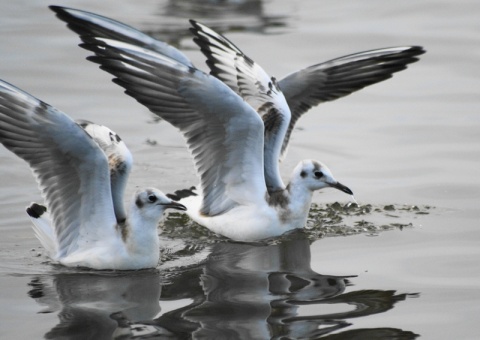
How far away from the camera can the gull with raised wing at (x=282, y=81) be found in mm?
11258

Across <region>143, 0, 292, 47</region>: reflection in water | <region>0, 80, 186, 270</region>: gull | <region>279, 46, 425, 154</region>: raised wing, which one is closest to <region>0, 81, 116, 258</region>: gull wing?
<region>0, 80, 186, 270</region>: gull

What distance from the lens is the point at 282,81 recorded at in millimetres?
12508

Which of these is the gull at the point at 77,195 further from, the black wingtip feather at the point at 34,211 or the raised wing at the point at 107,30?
the raised wing at the point at 107,30

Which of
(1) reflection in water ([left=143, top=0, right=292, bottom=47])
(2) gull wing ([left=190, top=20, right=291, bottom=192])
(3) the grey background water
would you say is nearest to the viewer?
(3) the grey background water

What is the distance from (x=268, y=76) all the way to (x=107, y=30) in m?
1.91

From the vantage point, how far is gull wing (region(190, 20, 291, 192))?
11.2 m

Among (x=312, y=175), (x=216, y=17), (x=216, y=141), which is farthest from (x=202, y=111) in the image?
(x=216, y=17)

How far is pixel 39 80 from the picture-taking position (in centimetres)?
1600

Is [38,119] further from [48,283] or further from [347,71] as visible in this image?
[347,71]

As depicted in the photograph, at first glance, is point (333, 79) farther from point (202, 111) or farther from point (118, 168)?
point (118, 168)

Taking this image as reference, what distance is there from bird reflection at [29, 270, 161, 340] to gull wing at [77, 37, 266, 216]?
5.49 ft

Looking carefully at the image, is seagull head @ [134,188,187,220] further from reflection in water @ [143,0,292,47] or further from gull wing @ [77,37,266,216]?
reflection in water @ [143,0,292,47]

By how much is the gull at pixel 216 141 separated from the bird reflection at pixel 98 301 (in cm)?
163

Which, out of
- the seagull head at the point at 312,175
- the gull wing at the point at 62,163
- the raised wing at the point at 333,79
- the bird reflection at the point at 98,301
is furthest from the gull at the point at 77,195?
the raised wing at the point at 333,79
